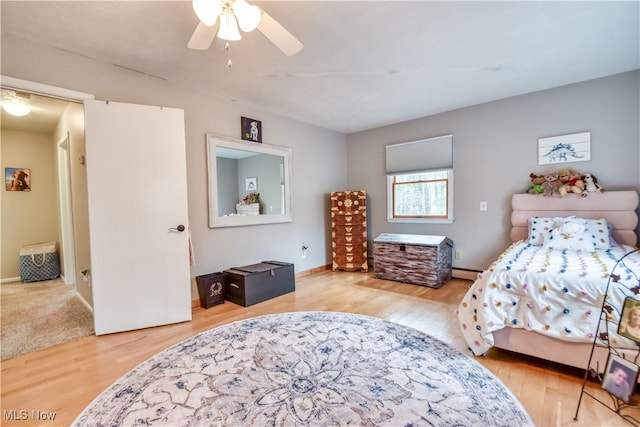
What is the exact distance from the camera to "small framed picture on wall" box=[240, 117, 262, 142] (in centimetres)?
356

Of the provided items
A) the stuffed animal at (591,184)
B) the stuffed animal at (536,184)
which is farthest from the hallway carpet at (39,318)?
the stuffed animal at (591,184)

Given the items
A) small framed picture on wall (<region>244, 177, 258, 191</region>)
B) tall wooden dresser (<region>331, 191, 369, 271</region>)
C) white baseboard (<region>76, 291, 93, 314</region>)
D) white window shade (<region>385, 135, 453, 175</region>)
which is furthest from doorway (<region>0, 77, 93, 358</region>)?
white window shade (<region>385, 135, 453, 175</region>)

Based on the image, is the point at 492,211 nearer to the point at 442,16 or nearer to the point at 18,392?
the point at 442,16

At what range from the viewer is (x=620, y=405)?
4.81ft

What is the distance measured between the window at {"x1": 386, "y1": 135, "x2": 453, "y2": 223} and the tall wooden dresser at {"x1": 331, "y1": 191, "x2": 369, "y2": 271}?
1.68 feet

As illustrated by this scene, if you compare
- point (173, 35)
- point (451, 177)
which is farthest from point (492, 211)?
point (173, 35)

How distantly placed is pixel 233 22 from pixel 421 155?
3.31 meters

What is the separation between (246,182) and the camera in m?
3.66

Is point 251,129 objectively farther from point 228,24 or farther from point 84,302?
point 84,302

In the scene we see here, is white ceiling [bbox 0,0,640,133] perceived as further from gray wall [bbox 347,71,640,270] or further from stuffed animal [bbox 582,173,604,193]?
stuffed animal [bbox 582,173,604,193]

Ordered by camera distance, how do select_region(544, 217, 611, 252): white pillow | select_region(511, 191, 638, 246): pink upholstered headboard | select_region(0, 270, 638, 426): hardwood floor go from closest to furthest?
1. select_region(0, 270, 638, 426): hardwood floor
2. select_region(544, 217, 611, 252): white pillow
3. select_region(511, 191, 638, 246): pink upholstered headboard

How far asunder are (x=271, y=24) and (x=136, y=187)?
183cm

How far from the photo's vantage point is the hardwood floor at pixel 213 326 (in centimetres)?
147

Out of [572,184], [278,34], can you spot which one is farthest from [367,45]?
[572,184]
